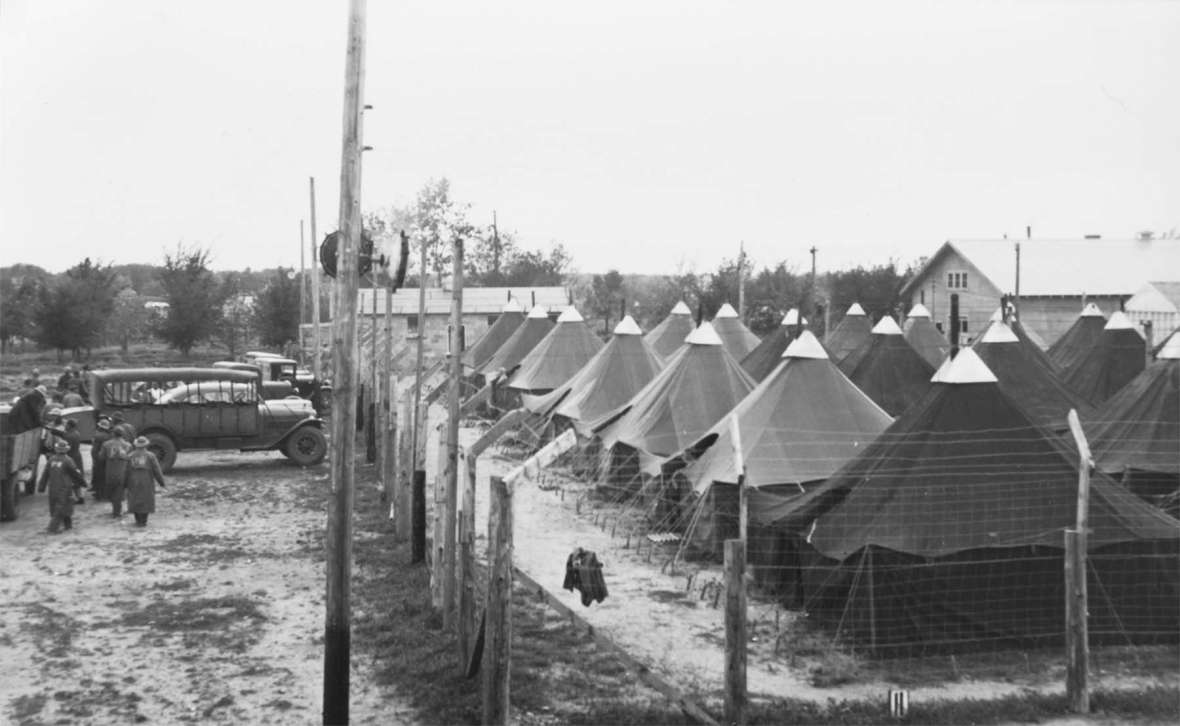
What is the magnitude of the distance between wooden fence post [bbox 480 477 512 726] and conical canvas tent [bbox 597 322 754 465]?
851 cm

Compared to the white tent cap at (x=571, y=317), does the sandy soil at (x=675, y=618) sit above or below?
below

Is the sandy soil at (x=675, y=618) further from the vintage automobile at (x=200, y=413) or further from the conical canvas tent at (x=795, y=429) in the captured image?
the vintage automobile at (x=200, y=413)

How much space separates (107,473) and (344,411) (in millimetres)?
10154

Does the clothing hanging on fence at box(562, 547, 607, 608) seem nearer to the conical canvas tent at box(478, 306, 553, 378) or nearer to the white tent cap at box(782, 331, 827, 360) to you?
the white tent cap at box(782, 331, 827, 360)

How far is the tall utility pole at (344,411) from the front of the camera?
25.9ft

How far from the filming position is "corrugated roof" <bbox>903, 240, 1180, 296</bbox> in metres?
45.5

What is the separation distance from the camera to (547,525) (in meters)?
15.9

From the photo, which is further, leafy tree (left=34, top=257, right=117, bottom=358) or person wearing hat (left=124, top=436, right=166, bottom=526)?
leafy tree (left=34, top=257, right=117, bottom=358)

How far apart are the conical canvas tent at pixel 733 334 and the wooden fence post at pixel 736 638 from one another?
22.2m

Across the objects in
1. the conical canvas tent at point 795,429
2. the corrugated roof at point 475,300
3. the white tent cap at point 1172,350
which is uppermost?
the corrugated roof at point 475,300

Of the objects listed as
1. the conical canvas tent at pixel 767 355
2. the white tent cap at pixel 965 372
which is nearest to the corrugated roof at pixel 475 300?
the conical canvas tent at pixel 767 355

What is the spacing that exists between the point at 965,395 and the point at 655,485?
5.54 metres

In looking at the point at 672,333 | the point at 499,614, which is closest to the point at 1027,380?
the point at 672,333

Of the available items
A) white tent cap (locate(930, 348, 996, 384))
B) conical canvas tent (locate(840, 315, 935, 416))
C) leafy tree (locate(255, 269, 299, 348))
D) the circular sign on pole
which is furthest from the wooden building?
the circular sign on pole
